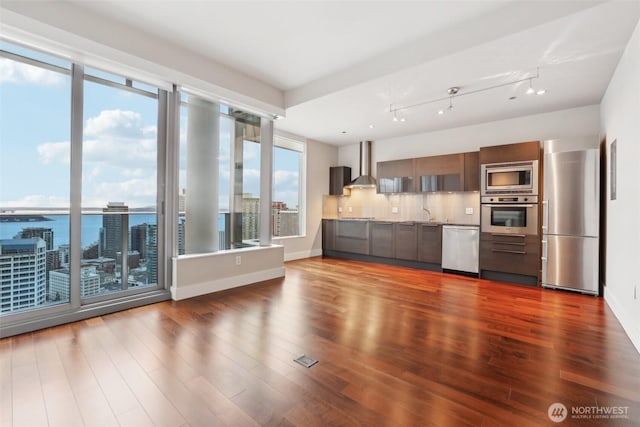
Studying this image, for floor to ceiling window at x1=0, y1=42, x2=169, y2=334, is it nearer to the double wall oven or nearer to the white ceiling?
the white ceiling

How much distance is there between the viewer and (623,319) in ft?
9.18

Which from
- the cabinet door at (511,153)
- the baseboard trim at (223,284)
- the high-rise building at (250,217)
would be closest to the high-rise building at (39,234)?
the baseboard trim at (223,284)

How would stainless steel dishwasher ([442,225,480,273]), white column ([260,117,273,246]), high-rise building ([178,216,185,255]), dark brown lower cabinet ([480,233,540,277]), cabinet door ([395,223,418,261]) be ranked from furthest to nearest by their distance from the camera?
cabinet door ([395,223,418,261])
stainless steel dishwasher ([442,225,480,273])
white column ([260,117,273,246])
dark brown lower cabinet ([480,233,540,277])
high-rise building ([178,216,185,255])

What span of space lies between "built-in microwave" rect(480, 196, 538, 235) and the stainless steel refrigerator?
0.18 metres

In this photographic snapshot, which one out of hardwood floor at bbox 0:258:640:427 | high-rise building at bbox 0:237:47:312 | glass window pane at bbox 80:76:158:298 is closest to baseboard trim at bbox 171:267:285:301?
hardwood floor at bbox 0:258:640:427

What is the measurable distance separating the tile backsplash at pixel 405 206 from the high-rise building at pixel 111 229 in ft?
14.8

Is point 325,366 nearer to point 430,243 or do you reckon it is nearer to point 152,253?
point 152,253

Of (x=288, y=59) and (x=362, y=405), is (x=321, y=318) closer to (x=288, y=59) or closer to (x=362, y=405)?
(x=362, y=405)

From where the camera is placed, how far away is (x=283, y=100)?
4.61m

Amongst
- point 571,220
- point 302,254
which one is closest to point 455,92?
point 571,220

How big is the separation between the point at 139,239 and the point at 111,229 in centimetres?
31

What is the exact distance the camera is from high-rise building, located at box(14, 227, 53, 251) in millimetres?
2705

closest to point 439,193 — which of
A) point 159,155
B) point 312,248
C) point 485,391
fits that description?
point 312,248

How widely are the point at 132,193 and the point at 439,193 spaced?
5215mm
